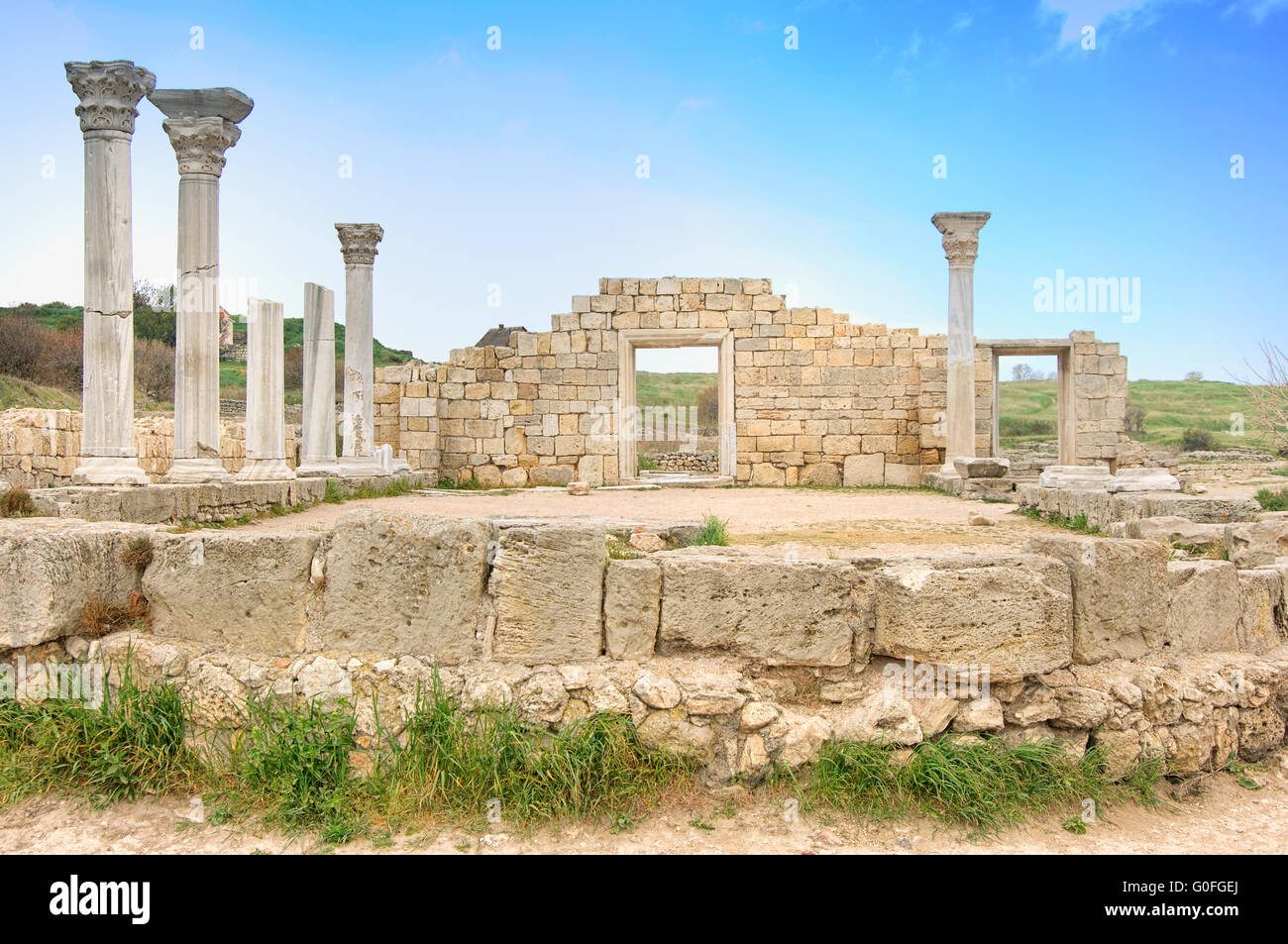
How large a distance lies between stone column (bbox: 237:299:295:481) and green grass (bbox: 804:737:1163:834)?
30.0ft

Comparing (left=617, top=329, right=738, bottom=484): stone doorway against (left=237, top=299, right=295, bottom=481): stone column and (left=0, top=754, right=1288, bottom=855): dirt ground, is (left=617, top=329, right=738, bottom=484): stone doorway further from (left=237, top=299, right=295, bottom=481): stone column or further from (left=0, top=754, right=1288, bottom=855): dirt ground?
(left=0, top=754, right=1288, bottom=855): dirt ground

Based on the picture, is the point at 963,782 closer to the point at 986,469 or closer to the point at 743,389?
the point at 986,469

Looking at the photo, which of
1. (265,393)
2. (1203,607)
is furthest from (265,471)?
(1203,607)

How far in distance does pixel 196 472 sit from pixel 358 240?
635 centimetres

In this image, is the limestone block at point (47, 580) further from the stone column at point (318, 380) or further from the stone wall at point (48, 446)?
the stone column at point (318, 380)

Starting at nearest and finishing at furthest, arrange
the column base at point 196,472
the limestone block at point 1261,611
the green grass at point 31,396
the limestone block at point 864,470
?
1. the limestone block at point 1261,611
2. the column base at point 196,472
3. the limestone block at point 864,470
4. the green grass at point 31,396

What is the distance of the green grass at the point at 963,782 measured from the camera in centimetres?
365

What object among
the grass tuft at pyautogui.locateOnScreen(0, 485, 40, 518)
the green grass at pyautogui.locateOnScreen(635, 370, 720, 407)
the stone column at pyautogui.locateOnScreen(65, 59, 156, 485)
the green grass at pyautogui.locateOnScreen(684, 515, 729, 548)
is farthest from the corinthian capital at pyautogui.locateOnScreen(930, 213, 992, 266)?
the green grass at pyautogui.locateOnScreen(635, 370, 720, 407)

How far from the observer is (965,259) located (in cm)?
1477

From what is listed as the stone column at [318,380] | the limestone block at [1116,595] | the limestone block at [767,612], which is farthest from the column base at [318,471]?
Result: the limestone block at [1116,595]

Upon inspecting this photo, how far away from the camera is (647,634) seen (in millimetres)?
4031

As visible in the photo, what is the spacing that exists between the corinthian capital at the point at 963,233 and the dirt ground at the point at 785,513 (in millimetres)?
4463

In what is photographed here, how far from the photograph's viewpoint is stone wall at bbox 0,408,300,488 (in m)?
12.1

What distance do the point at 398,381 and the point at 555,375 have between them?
3117mm
